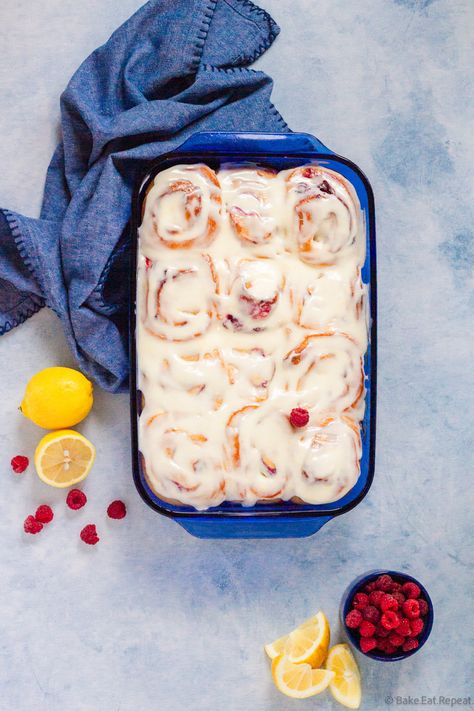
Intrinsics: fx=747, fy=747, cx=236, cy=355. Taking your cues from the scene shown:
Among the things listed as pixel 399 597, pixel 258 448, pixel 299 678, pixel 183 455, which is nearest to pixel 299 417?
pixel 258 448

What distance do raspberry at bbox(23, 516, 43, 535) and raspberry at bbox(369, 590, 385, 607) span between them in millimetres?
632

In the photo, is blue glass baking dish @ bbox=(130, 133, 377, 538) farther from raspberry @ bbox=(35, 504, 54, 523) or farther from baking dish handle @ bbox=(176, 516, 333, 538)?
raspberry @ bbox=(35, 504, 54, 523)

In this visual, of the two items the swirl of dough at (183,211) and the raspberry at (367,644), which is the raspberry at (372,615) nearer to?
the raspberry at (367,644)

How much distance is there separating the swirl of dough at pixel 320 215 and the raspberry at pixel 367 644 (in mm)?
685

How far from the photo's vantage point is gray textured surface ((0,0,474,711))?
1.41 m

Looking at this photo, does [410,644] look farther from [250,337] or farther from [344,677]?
[250,337]

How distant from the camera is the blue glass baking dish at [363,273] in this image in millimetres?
1224

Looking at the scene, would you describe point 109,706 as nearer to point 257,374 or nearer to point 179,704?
point 179,704

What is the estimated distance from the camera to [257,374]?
1219 mm

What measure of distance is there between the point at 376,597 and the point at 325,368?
46 cm

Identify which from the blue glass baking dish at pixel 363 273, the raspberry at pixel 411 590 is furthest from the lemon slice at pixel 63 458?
the raspberry at pixel 411 590

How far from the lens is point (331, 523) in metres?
1.47

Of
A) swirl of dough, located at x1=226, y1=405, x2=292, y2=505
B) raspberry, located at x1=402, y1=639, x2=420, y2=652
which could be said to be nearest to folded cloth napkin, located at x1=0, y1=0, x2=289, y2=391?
swirl of dough, located at x1=226, y1=405, x2=292, y2=505

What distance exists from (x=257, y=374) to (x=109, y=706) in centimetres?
75
